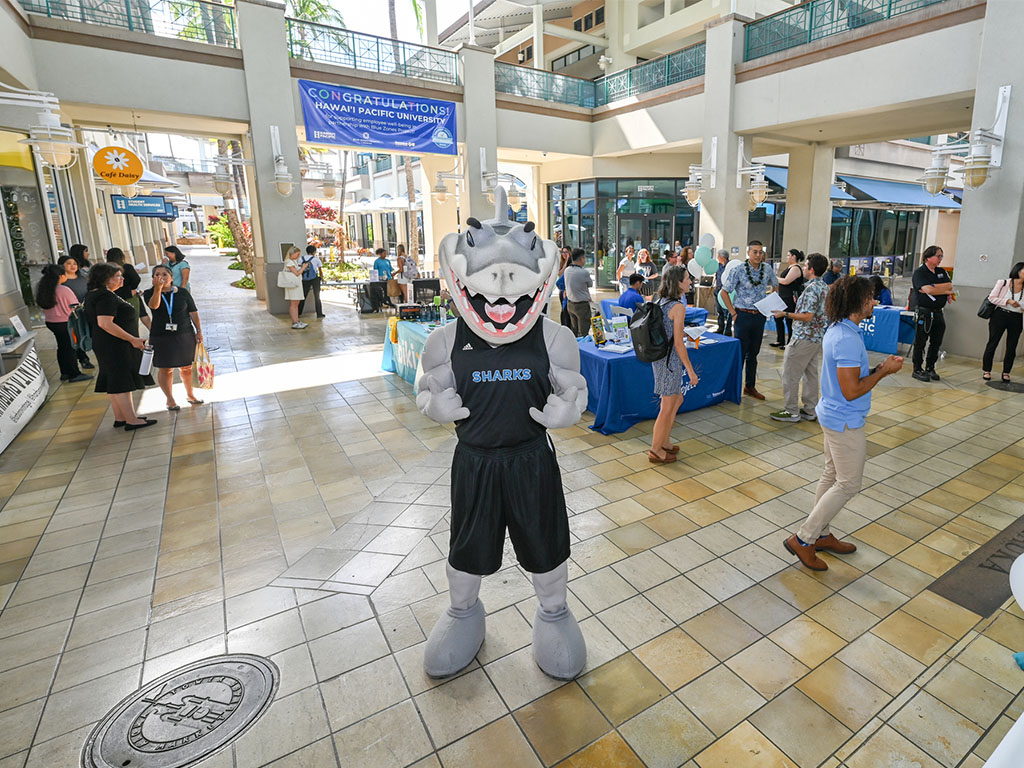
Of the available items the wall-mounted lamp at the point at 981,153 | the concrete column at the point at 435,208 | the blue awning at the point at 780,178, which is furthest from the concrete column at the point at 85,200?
the blue awning at the point at 780,178

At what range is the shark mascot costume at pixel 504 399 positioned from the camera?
2.54 meters

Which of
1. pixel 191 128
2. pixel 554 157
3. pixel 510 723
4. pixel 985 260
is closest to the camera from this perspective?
pixel 510 723

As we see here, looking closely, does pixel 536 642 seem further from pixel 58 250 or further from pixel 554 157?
pixel 554 157

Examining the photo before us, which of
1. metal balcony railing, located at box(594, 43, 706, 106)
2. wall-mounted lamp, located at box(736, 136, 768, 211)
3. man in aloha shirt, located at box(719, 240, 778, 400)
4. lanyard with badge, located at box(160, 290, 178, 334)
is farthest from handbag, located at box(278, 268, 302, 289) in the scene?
metal balcony railing, located at box(594, 43, 706, 106)

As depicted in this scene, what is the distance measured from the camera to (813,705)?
271 cm

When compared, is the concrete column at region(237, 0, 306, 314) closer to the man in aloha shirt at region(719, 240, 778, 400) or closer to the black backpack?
the man in aloha shirt at region(719, 240, 778, 400)

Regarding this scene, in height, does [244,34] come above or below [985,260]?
above

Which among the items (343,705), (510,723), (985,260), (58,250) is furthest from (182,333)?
(985,260)

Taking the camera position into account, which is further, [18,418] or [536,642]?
[18,418]

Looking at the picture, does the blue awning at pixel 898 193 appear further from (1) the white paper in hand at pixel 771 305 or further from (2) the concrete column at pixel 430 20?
(1) the white paper in hand at pixel 771 305

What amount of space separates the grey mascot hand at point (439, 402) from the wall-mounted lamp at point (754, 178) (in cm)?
1319

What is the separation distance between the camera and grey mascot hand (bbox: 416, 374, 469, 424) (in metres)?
2.60

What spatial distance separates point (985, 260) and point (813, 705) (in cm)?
946

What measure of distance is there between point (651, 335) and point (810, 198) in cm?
1391
